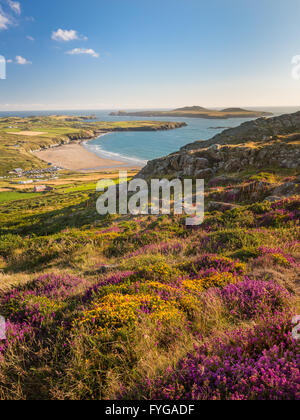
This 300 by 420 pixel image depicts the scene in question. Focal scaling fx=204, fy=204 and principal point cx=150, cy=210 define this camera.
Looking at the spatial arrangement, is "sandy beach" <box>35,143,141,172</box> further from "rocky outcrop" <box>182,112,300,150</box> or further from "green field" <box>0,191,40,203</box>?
"rocky outcrop" <box>182,112,300,150</box>

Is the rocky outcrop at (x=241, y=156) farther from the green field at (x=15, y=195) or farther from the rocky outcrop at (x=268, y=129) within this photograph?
the green field at (x=15, y=195)

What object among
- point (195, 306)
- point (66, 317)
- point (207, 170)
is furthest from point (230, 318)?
point (207, 170)

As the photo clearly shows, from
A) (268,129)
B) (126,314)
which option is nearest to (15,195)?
(268,129)

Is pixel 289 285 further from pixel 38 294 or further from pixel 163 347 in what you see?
pixel 38 294

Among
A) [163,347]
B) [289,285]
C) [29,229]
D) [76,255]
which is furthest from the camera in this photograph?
[29,229]
